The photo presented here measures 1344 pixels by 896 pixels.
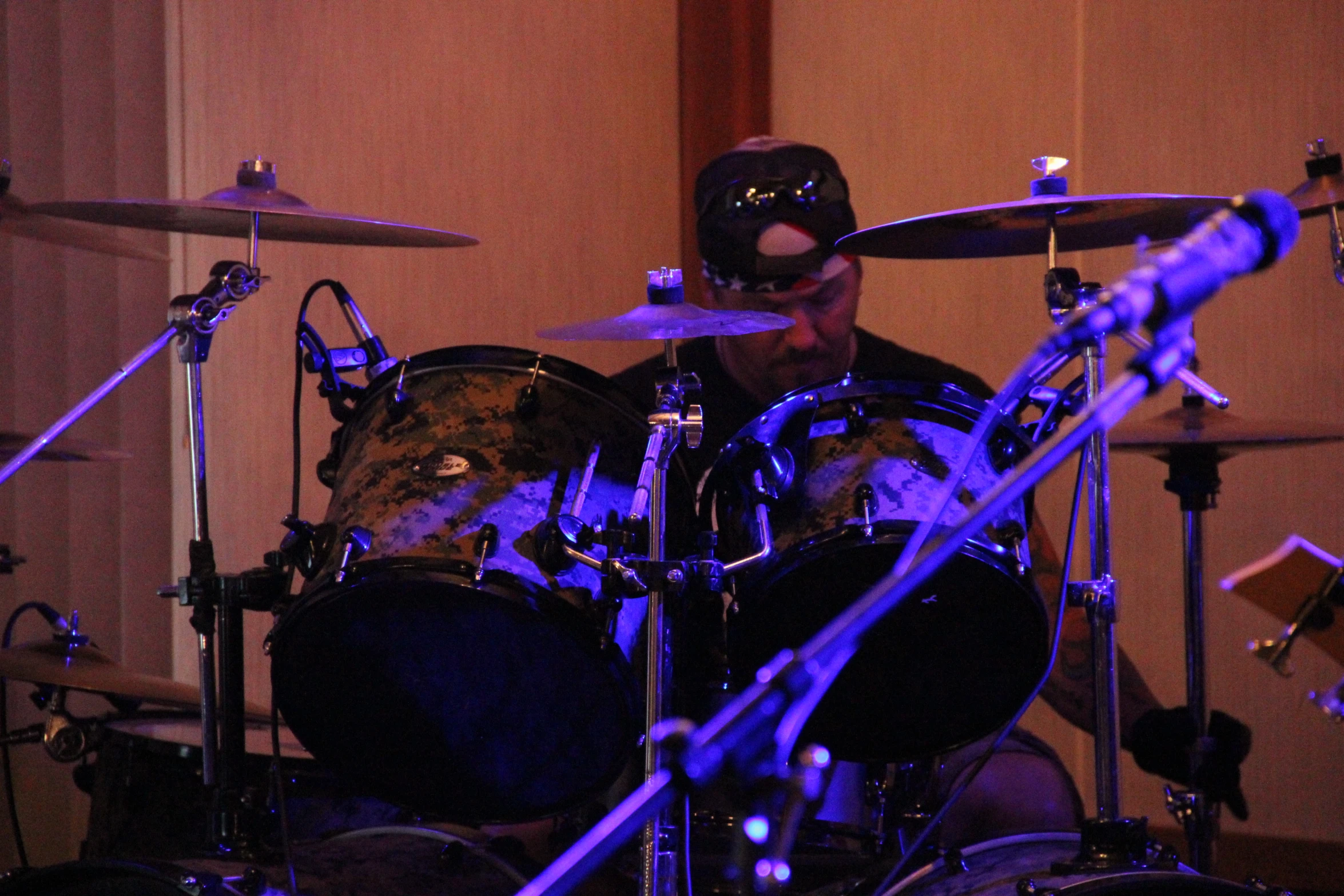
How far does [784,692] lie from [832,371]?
6.10ft

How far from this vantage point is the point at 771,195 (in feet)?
6.81

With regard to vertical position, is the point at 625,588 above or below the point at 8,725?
above

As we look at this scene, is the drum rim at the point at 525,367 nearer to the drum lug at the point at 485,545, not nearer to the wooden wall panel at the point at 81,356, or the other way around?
the drum lug at the point at 485,545

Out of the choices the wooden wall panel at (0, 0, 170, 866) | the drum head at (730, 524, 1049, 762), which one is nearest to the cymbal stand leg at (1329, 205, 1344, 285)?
the drum head at (730, 524, 1049, 762)

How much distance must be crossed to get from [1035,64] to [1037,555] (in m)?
1.57

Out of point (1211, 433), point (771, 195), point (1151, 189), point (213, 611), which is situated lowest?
point (213, 611)

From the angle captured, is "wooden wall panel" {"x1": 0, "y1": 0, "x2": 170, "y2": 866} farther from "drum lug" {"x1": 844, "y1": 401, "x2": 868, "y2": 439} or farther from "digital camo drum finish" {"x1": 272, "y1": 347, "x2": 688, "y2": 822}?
"drum lug" {"x1": 844, "y1": 401, "x2": 868, "y2": 439}

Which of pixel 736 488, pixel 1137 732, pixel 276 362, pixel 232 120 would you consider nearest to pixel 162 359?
pixel 276 362

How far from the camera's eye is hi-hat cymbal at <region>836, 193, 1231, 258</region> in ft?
4.78

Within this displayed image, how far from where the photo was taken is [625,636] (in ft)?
4.63

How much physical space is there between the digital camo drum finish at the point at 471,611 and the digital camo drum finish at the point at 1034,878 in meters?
0.37

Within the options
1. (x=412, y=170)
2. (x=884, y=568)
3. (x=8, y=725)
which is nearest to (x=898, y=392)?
(x=884, y=568)

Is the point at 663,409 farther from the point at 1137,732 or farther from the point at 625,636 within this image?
the point at 1137,732

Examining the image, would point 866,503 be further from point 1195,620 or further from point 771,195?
point 1195,620
